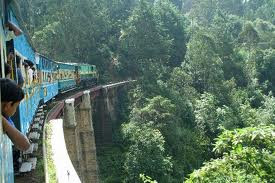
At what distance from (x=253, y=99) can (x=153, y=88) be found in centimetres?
998

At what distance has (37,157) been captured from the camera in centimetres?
809

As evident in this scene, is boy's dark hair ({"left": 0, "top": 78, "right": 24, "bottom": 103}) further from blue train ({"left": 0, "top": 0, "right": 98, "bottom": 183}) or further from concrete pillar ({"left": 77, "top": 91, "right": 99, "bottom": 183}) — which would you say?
concrete pillar ({"left": 77, "top": 91, "right": 99, "bottom": 183})

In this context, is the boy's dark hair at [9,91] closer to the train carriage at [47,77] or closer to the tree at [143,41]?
the train carriage at [47,77]

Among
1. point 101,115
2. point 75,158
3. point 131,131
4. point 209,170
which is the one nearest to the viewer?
point 209,170

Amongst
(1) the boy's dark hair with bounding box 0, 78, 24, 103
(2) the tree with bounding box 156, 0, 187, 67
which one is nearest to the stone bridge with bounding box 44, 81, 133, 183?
(1) the boy's dark hair with bounding box 0, 78, 24, 103

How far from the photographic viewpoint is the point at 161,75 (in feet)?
118

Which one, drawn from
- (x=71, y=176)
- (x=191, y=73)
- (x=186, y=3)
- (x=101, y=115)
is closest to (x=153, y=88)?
(x=101, y=115)

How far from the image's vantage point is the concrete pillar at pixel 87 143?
18.9 metres

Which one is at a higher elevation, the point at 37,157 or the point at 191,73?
the point at 191,73

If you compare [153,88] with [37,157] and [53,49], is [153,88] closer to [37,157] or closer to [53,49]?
[53,49]

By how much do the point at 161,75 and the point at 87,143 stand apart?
17.6 m

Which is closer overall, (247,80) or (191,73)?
(191,73)

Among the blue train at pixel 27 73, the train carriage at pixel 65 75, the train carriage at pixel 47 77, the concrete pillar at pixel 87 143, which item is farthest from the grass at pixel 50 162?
the train carriage at pixel 65 75

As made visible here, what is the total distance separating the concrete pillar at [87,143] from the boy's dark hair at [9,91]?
1624 cm
